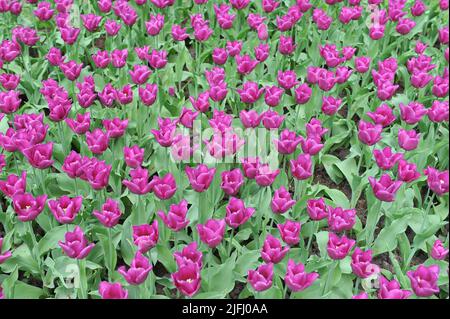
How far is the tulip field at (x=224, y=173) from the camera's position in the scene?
2676mm

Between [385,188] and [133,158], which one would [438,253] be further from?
[133,158]

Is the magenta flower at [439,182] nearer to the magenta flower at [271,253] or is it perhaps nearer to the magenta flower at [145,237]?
the magenta flower at [271,253]

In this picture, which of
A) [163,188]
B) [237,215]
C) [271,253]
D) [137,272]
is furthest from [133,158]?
[271,253]

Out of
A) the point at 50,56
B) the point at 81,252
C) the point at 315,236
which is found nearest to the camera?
the point at 81,252

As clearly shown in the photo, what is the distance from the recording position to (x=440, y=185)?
278 centimetres

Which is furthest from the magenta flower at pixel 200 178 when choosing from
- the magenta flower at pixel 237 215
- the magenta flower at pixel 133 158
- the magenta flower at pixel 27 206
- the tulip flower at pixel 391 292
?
the tulip flower at pixel 391 292

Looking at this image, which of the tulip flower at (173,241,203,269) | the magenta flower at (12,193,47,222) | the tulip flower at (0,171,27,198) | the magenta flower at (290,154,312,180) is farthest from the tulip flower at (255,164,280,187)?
the tulip flower at (0,171,27,198)

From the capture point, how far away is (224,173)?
9.30 feet

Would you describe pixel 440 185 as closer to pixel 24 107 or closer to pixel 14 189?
pixel 14 189

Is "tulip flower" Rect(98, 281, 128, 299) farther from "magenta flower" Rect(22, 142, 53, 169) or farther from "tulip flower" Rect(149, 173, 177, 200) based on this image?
"magenta flower" Rect(22, 142, 53, 169)

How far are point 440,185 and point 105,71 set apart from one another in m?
2.45

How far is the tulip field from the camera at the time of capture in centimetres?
268

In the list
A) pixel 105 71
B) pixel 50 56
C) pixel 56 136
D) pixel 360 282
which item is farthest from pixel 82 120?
pixel 360 282

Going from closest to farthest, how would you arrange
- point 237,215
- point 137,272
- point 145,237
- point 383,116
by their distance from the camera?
point 137,272 < point 145,237 < point 237,215 < point 383,116
